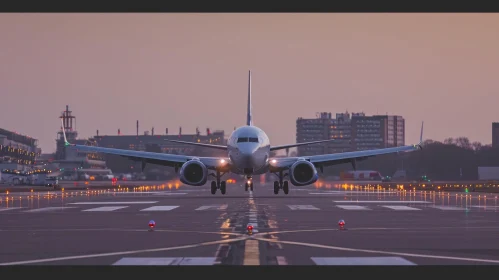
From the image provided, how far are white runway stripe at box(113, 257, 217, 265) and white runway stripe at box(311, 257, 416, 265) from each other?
251 cm

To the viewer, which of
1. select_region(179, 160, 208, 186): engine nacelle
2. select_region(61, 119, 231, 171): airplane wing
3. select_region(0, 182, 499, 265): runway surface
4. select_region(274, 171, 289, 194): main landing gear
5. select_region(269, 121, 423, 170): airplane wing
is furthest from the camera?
select_region(274, 171, 289, 194): main landing gear

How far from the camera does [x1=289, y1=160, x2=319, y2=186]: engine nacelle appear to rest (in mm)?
59000

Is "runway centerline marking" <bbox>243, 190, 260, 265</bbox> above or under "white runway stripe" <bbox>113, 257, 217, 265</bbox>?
above

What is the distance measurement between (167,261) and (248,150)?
115 ft

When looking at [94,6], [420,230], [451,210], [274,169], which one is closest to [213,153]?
[274,169]

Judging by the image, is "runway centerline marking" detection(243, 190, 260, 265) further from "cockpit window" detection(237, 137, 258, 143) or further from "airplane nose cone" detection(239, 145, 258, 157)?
"cockpit window" detection(237, 137, 258, 143)

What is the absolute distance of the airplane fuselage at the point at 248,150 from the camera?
5588 centimetres

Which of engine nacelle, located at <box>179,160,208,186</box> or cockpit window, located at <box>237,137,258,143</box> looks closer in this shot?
cockpit window, located at <box>237,137,258,143</box>

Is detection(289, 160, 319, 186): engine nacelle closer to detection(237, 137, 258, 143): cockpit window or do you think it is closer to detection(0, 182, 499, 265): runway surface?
detection(237, 137, 258, 143): cockpit window

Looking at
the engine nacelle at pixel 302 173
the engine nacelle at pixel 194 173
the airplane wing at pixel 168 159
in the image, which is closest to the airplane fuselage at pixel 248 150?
the airplane wing at pixel 168 159

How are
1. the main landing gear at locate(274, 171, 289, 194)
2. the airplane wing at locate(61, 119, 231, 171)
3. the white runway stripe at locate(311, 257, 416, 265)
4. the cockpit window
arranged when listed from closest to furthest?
1. the white runway stripe at locate(311, 257, 416, 265)
2. the cockpit window
3. the airplane wing at locate(61, 119, 231, 171)
4. the main landing gear at locate(274, 171, 289, 194)

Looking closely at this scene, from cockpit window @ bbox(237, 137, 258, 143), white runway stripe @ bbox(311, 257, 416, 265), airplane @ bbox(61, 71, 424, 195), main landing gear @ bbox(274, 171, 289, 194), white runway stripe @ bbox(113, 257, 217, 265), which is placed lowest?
white runway stripe @ bbox(113, 257, 217, 265)

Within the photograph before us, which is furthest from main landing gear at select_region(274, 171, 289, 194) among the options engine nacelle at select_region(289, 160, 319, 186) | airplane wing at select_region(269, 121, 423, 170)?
engine nacelle at select_region(289, 160, 319, 186)

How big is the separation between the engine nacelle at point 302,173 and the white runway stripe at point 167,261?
3802cm
